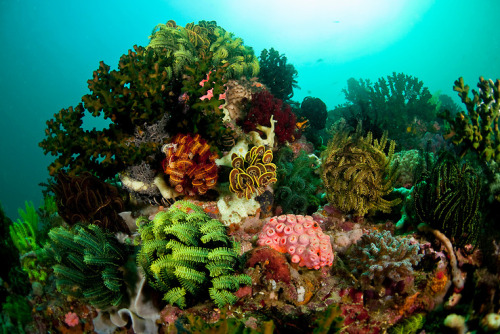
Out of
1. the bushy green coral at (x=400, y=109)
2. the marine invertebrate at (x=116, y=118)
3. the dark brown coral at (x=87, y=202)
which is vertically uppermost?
the bushy green coral at (x=400, y=109)

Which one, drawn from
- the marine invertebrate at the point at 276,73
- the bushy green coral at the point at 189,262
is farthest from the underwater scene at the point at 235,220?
the marine invertebrate at the point at 276,73

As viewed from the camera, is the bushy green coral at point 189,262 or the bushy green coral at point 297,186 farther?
the bushy green coral at point 297,186

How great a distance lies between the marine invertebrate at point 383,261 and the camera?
324 cm

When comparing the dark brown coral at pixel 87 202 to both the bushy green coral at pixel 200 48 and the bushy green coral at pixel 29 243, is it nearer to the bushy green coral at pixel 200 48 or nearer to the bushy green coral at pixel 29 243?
the bushy green coral at pixel 29 243

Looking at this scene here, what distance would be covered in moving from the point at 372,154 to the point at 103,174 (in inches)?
224

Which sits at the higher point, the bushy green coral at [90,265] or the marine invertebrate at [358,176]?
the marine invertebrate at [358,176]

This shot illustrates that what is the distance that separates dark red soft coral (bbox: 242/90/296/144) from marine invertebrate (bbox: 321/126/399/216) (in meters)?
1.95

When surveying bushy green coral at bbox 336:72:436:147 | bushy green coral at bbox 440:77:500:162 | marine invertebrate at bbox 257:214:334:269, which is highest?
bushy green coral at bbox 336:72:436:147

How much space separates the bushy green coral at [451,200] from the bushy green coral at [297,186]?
7.17 feet

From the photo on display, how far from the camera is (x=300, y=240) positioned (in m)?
3.65

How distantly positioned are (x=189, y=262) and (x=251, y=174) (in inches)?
83.8

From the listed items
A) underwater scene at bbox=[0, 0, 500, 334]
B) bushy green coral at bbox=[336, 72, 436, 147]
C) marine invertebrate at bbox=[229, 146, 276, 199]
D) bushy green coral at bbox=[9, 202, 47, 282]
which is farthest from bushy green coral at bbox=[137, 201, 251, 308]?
bushy green coral at bbox=[336, 72, 436, 147]

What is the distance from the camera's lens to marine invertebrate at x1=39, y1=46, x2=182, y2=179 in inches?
192

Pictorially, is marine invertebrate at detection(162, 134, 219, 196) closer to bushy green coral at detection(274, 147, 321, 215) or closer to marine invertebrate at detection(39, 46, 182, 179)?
marine invertebrate at detection(39, 46, 182, 179)
